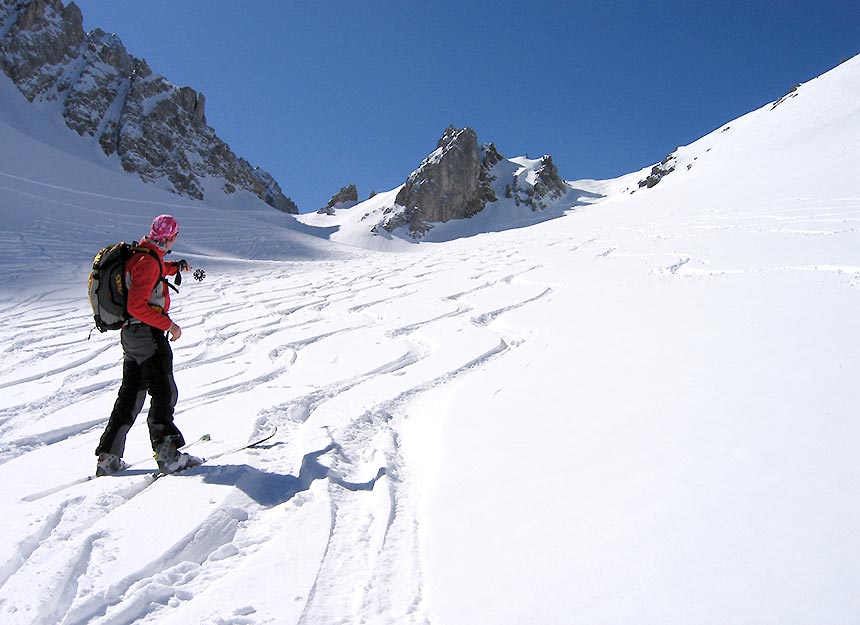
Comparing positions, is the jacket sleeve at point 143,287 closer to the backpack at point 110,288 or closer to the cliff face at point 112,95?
the backpack at point 110,288

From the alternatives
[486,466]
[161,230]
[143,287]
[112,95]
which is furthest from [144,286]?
[112,95]

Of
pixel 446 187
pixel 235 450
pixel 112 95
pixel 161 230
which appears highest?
pixel 112 95

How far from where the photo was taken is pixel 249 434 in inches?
152

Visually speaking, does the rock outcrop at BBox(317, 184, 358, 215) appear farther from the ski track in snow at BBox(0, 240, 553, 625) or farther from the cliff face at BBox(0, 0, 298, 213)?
the ski track in snow at BBox(0, 240, 553, 625)

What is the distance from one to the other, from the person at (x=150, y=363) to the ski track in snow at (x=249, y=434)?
0.69ft

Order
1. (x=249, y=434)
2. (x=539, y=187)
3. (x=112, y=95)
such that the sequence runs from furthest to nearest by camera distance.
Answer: (x=539, y=187) < (x=112, y=95) < (x=249, y=434)

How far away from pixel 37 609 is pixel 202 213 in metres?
41.2

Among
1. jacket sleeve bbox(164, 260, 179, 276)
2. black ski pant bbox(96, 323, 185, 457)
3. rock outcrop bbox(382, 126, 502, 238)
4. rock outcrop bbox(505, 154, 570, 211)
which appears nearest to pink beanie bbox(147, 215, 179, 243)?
jacket sleeve bbox(164, 260, 179, 276)

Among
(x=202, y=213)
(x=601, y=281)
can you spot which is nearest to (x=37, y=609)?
(x=601, y=281)

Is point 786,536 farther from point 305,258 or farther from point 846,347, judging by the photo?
point 305,258

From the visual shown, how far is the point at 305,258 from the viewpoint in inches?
1187

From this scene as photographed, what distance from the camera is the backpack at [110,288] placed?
339cm

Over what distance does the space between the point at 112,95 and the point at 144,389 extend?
66.5m

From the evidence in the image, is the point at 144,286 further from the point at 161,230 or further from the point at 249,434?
the point at 249,434
